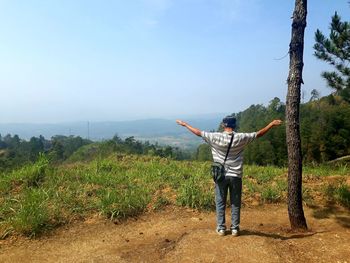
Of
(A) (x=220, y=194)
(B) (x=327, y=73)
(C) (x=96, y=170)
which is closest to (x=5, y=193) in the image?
(C) (x=96, y=170)

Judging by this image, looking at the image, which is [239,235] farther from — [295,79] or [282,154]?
[282,154]

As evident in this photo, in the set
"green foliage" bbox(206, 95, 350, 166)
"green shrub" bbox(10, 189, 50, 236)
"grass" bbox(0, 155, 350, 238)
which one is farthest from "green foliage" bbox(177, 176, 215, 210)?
"green foliage" bbox(206, 95, 350, 166)

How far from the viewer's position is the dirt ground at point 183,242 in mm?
4598

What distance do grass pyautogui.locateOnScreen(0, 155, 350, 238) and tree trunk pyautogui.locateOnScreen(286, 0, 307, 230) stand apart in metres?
1.83

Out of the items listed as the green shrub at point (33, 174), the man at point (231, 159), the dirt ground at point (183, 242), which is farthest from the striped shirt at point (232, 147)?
the green shrub at point (33, 174)

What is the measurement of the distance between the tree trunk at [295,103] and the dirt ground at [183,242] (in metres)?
0.62

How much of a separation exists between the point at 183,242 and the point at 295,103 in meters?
2.65

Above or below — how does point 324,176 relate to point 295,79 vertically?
below

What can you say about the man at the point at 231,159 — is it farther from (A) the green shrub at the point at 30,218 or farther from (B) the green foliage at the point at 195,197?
(A) the green shrub at the point at 30,218

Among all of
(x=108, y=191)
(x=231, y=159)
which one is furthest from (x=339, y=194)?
(x=108, y=191)

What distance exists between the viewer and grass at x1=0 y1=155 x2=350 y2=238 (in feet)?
19.9

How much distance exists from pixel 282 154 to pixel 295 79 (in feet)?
158

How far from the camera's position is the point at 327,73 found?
46.6ft

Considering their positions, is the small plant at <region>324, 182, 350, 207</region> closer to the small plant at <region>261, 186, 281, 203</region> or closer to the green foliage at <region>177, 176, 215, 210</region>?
the small plant at <region>261, 186, 281, 203</region>
